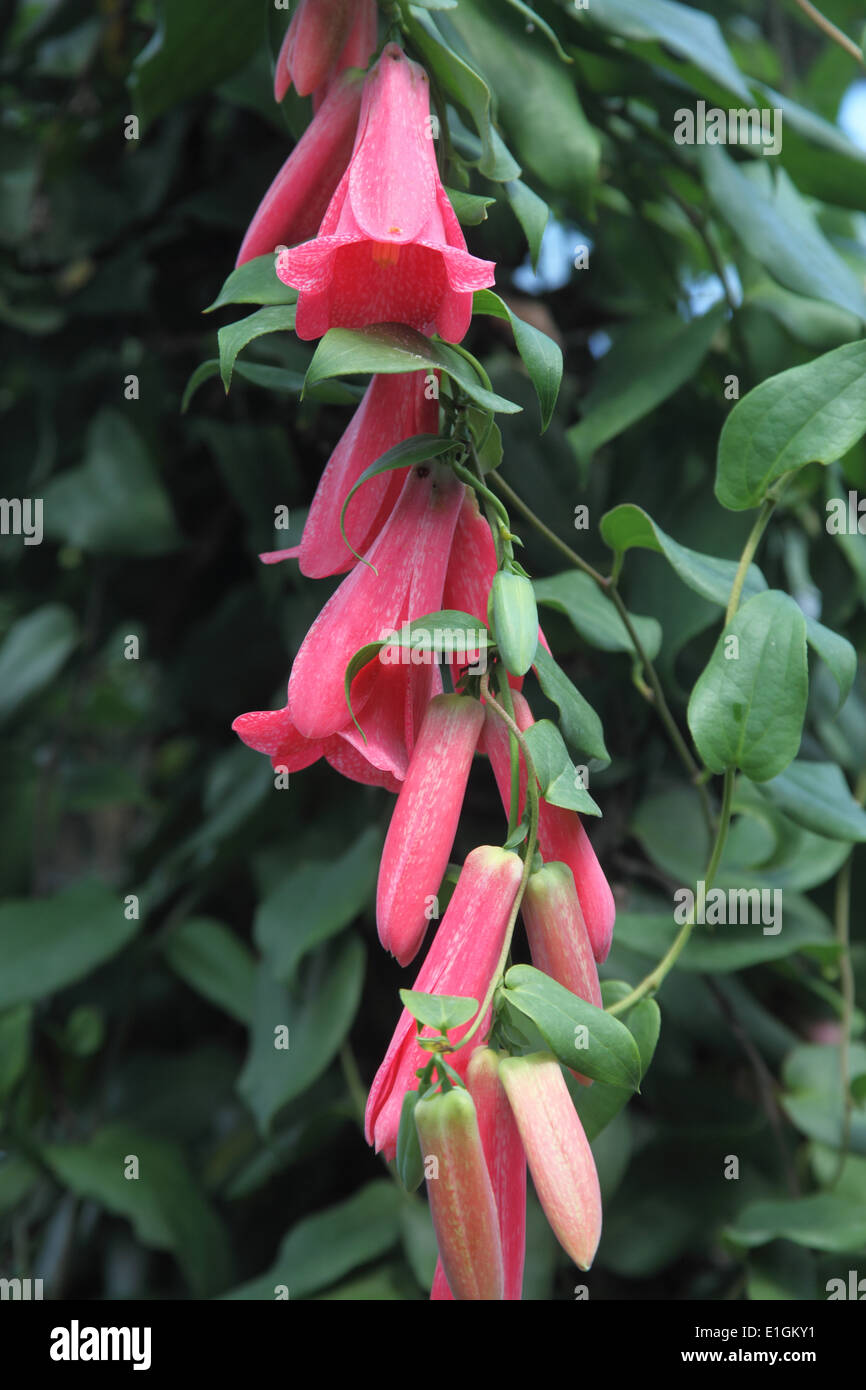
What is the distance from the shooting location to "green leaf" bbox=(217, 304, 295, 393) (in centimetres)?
24

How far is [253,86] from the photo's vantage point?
0.44 metres

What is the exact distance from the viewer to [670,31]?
0.38 m

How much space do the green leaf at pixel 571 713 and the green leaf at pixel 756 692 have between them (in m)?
0.03

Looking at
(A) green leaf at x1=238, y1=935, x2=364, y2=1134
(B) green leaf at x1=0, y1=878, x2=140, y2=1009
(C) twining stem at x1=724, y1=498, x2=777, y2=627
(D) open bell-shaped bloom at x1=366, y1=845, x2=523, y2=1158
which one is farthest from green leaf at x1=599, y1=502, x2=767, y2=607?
(B) green leaf at x1=0, y1=878, x2=140, y2=1009

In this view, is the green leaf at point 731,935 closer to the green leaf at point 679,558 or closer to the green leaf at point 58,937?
the green leaf at point 679,558

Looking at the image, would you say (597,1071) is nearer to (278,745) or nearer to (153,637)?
(278,745)

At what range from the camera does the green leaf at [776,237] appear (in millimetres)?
400

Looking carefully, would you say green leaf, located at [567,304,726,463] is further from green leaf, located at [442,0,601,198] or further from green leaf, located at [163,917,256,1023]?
green leaf, located at [163,917,256,1023]

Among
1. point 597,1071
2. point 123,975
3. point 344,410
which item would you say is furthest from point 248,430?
point 597,1071

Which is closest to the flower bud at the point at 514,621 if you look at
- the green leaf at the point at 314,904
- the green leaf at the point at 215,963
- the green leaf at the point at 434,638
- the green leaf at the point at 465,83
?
the green leaf at the point at 434,638

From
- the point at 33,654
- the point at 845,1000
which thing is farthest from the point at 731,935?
the point at 33,654

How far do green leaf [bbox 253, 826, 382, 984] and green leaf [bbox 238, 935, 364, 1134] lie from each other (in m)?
0.01

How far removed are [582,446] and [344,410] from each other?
0.53 feet

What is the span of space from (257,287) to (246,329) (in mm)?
26
